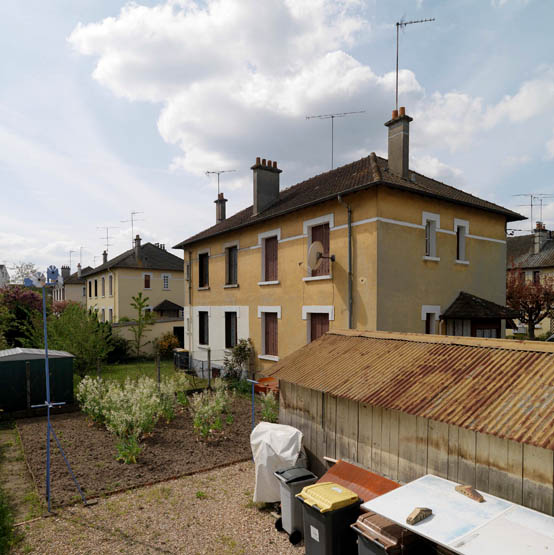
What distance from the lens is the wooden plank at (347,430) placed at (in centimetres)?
635

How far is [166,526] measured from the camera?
244 inches

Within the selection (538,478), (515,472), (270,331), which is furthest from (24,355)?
(538,478)

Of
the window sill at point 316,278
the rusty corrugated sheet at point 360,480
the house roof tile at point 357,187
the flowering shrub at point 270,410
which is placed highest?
the house roof tile at point 357,187

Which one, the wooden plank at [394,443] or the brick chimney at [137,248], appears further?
the brick chimney at [137,248]

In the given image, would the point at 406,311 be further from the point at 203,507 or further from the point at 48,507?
the point at 48,507

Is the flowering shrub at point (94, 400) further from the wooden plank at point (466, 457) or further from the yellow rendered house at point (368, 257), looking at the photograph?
the wooden plank at point (466, 457)

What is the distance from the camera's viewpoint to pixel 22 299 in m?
23.2

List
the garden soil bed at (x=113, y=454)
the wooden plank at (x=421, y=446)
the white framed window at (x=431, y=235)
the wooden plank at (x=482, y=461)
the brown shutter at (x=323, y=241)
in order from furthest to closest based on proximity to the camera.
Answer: the brown shutter at (x=323, y=241), the white framed window at (x=431, y=235), the garden soil bed at (x=113, y=454), the wooden plank at (x=421, y=446), the wooden plank at (x=482, y=461)

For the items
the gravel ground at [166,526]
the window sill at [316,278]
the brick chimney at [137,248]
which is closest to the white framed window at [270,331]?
the window sill at [316,278]

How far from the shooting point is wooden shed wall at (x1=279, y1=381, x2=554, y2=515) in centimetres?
426

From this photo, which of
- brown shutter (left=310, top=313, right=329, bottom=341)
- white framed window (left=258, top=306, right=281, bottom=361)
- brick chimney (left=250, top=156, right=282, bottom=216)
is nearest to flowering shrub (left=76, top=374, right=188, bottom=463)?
white framed window (left=258, top=306, right=281, bottom=361)

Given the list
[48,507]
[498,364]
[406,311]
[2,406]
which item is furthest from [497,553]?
[2,406]

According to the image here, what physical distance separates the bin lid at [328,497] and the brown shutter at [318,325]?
27.5ft

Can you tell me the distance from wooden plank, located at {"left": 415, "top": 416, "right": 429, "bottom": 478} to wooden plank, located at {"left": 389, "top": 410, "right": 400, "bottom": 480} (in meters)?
0.33
